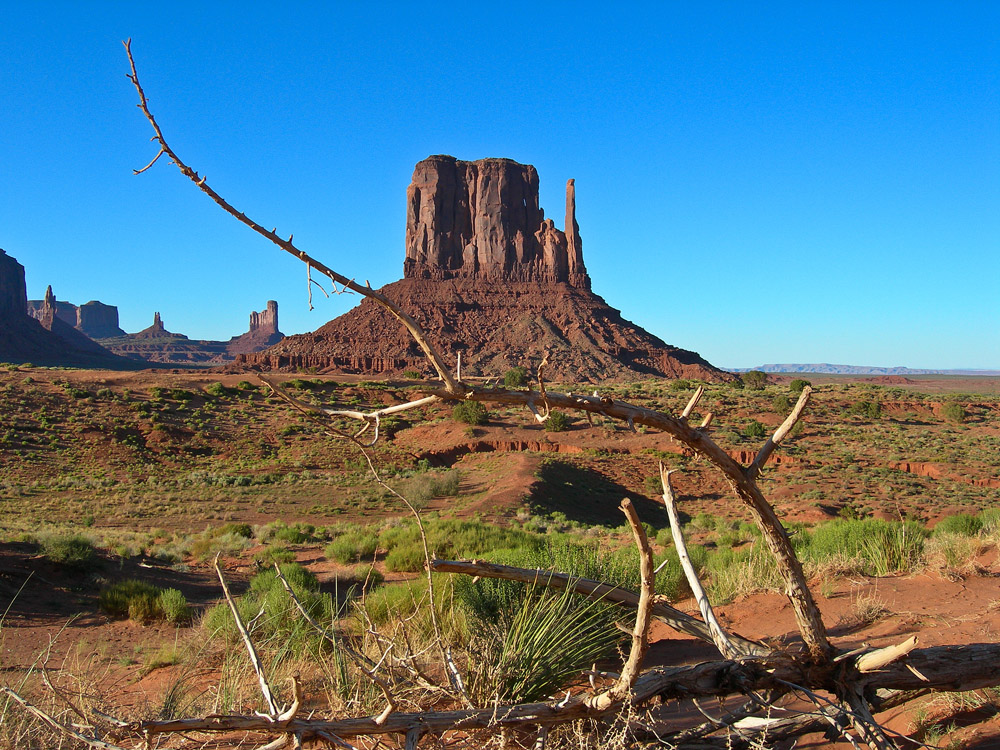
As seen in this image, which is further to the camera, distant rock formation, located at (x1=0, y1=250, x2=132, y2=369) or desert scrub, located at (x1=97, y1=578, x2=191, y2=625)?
distant rock formation, located at (x1=0, y1=250, x2=132, y2=369)

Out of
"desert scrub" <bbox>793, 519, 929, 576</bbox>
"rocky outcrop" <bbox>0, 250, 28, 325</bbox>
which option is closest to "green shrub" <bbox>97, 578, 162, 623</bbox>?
"desert scrub" <bbox>793, 519, 929, 576</bbox>

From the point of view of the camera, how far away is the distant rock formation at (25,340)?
339 feet

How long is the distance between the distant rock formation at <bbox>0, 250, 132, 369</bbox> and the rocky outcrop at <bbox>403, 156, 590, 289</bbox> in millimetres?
56662

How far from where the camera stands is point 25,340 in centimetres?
10875

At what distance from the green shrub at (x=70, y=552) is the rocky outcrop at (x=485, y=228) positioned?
97.7 metres

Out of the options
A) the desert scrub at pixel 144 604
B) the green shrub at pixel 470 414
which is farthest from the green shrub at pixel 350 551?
the green shrub at pixel 470 414

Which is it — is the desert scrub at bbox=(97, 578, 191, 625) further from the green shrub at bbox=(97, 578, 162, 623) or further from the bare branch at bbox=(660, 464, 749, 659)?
the bare branch at bbox=(660, 464, 749, 659)

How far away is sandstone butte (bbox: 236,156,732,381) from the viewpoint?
85.8m

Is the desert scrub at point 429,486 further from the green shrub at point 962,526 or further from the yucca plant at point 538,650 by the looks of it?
the yucca plant at point 538,650

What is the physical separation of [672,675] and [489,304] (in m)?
100

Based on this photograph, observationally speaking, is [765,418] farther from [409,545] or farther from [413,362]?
[413,362]

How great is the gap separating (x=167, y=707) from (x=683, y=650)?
398 cm

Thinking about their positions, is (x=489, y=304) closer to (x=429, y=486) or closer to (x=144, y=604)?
(x=429, y=486)

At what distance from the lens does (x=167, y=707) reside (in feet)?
12.6
